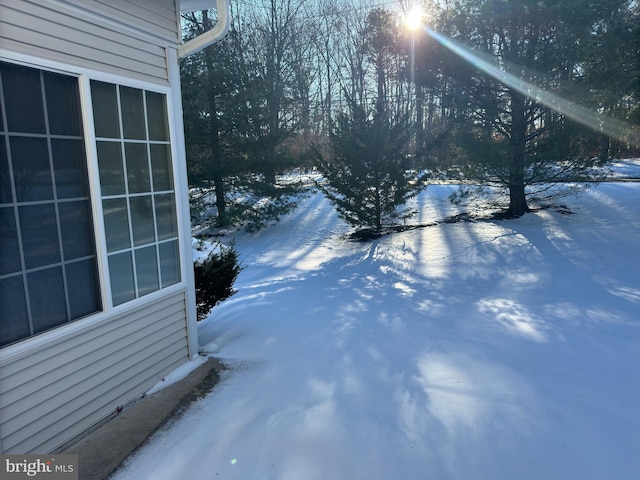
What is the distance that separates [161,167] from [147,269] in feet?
2.78

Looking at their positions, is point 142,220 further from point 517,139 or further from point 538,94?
point 517,139

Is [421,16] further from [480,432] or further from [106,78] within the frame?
[480,432]

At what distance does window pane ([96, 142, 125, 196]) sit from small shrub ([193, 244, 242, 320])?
1.58 m

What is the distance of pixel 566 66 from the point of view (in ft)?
29.7

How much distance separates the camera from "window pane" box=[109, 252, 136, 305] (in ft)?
9.50

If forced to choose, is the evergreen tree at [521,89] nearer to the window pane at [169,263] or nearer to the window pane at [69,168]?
the window pane at [169,263]

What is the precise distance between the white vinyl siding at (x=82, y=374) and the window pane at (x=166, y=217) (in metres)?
0.55

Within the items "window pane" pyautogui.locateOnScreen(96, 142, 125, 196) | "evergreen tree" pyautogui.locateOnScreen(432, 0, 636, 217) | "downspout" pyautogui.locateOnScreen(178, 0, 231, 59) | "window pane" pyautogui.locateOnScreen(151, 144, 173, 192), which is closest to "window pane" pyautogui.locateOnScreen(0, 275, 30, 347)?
"window pane" pyautogui.locateOnScreen(96, 142, 125, 196)

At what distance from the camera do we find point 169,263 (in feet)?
11.4

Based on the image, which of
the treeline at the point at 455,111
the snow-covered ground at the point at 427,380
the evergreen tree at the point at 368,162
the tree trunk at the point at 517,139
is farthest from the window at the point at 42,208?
the tree trunk at the point at 517,139

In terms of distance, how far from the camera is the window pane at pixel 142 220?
3055 mm

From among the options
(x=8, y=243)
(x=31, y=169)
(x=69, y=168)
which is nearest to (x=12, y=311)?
(x=8, y=243)

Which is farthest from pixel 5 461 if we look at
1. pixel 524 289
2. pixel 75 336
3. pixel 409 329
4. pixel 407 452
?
pixel 524 289

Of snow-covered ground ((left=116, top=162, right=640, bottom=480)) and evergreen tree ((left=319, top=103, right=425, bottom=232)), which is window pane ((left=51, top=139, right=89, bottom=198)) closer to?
snow-covered ground ((left=116, top=162, right=640, bottom=480))
